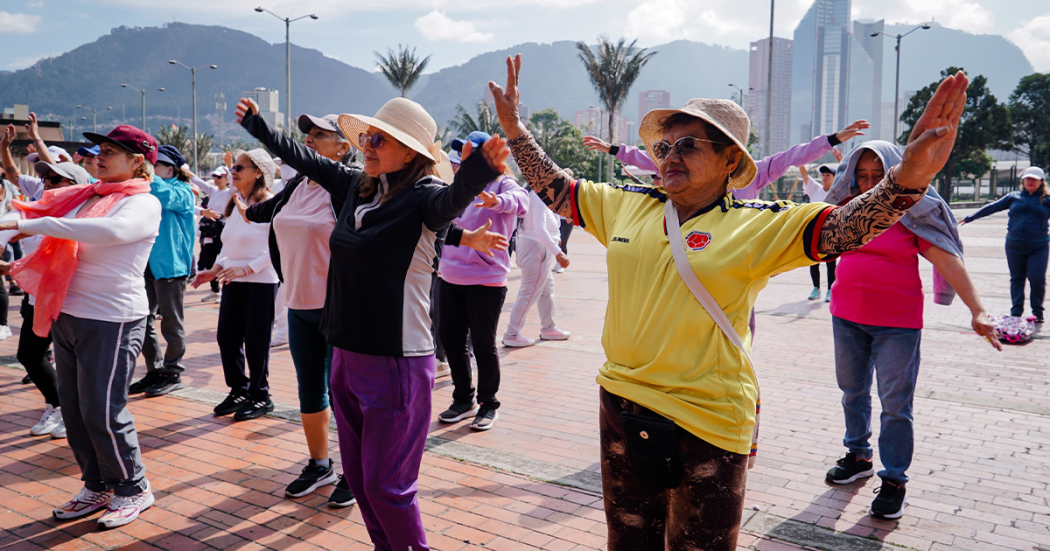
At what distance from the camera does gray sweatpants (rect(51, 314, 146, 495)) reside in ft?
12.3

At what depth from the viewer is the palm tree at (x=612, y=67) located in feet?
139

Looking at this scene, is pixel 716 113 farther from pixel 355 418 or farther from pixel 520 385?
pixel 520 385

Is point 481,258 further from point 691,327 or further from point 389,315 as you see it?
point 691,327

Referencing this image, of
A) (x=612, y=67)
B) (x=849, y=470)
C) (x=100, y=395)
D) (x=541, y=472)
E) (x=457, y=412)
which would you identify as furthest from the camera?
(x=612, y=67)

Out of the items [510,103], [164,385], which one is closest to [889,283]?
[510,103]

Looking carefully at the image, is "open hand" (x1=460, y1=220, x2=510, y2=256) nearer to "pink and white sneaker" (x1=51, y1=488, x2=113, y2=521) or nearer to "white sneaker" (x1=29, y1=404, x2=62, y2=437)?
"pink and white sneaker" (x1=51, y1=488, x2=113, y2=521)

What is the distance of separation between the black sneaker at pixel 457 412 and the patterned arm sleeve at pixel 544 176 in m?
3.08

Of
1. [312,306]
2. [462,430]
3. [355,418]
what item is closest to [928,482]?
[462,430]

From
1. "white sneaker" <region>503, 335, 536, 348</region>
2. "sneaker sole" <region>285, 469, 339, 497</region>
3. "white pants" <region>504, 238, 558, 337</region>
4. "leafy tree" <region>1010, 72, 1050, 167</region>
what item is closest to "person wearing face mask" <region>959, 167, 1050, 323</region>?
"white pants" <region>504, 238, 558, 337</region>

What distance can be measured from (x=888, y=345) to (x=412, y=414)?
8.36ft

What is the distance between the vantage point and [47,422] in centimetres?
524

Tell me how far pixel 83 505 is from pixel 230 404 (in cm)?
186

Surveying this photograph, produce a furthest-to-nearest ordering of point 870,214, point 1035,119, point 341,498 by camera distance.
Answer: point 1035,119, point 341,498, point 870,214

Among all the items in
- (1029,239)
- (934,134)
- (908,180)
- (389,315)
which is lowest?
(389,315)
